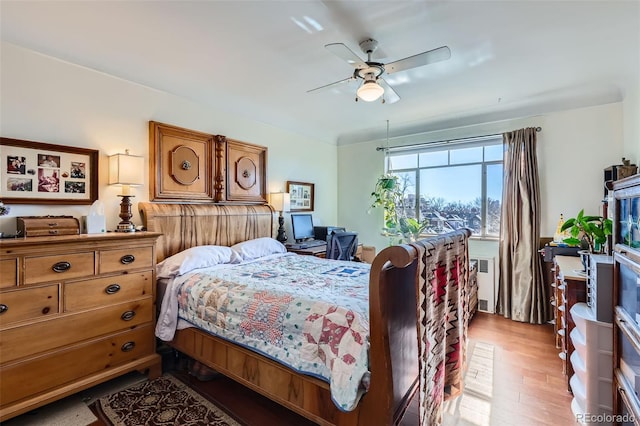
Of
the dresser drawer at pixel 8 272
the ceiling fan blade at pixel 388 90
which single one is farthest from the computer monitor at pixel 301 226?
the dresser drawer at pixel 8 272

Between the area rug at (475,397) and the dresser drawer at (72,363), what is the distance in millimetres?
A: 2310

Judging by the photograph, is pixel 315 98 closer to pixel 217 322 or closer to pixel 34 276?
pixel 217 322

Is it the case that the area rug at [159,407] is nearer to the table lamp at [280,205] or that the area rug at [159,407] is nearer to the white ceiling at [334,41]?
the table lamp at [280,205]

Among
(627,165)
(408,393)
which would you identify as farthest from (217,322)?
(627,165)

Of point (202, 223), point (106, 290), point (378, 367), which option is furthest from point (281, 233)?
point (378, 367)

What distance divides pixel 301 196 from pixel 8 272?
11.2ft

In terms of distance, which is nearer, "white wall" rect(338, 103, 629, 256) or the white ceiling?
the white ceiling

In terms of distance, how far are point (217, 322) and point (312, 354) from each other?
0.83m

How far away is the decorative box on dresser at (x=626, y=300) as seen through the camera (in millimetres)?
1290

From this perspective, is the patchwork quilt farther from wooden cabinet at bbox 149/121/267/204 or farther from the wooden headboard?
wooden cabinet at bbox 149/121/267/204

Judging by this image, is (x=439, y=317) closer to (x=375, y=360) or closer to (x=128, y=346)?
(x=375, y=360)

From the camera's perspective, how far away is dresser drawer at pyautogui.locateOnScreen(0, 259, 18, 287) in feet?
5.65

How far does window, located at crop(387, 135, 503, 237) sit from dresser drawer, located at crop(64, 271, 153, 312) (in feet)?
12.4

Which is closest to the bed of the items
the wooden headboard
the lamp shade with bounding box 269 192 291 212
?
the wooden headboard
